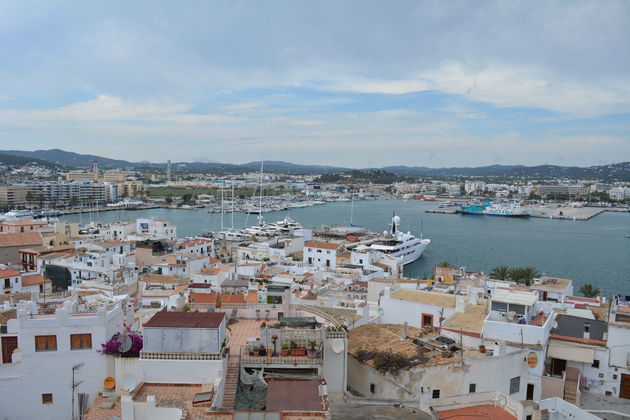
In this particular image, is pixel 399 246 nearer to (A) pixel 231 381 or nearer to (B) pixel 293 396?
(A) pixel 231 381

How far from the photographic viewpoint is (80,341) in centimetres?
665

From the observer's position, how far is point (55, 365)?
6535 mm

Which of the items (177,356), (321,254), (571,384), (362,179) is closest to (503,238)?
(321,254)

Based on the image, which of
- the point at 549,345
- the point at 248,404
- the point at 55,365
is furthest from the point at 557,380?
the point at 55,365

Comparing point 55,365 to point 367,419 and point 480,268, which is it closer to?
point 367,419

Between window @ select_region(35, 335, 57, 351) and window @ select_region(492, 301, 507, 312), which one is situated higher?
window @ select_region(35, 335, 57, 351)

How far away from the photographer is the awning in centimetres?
911

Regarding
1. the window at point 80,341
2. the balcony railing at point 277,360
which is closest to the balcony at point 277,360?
the balcony railing at point 277,360

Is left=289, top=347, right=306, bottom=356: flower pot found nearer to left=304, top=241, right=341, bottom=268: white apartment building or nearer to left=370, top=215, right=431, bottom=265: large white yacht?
left=304, top=241, right=341, bottom=268: white apartment building

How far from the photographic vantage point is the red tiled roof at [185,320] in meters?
6.13

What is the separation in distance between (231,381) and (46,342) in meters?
2.63

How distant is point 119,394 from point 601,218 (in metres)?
93.3

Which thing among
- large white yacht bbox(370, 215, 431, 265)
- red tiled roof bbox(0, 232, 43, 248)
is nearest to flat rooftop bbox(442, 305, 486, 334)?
red tiled roof bbox(0, 232, 43, 248)

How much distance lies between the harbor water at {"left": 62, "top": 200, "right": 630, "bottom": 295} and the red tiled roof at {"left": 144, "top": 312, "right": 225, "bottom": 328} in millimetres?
29851
